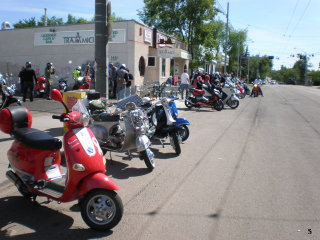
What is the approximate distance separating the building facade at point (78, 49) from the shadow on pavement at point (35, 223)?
593 inches

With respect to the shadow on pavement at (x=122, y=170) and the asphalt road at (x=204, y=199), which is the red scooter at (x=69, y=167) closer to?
the asphalt road at (x=204, y=199)

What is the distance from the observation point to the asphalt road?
344 centimetres

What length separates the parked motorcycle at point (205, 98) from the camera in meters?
14.2

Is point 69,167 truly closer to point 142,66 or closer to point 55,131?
point 55,131

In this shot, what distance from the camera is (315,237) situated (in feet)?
11.1

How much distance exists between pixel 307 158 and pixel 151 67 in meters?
17.2

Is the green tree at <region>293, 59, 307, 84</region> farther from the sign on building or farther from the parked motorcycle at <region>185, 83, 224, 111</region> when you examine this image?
the parked motorcycle at <region>185, 83, 224, 111</region>

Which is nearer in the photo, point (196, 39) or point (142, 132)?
point (142, 132)

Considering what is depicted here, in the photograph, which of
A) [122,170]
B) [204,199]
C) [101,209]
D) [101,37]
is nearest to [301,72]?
[101,37]

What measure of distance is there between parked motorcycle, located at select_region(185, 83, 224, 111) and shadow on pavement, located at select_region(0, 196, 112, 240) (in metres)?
10.8

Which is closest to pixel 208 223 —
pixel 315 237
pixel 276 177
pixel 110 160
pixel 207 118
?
pixel 315 237

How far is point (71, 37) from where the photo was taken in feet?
67.0

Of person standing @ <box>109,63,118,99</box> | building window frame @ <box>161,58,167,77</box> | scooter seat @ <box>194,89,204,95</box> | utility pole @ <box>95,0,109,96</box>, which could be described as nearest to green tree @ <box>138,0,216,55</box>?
building window frame @ <box>161,58,167,77</box>

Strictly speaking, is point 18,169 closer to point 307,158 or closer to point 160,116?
point 160,116
